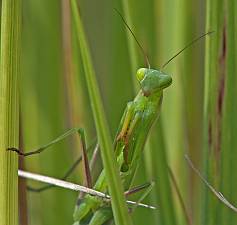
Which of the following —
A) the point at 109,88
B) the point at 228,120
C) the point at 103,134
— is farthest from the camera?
the point at 109,88

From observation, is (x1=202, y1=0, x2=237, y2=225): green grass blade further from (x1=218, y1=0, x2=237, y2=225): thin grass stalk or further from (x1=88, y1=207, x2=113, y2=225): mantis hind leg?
(x1=88, y1=207, x2=113, y2=225): mantis hind leg

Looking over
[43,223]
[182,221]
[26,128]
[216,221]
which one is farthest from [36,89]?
[216,221]

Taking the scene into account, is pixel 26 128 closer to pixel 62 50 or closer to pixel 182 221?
pixel 62 50

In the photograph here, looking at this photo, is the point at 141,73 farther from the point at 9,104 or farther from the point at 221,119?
the point at 9,104

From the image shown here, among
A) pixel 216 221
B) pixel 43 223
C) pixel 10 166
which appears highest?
pixel 10 166

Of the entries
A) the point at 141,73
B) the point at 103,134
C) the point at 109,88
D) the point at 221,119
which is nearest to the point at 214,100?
the point at 221,119

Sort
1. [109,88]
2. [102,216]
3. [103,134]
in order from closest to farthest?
[103,134] < [102,216] < [109,88]
